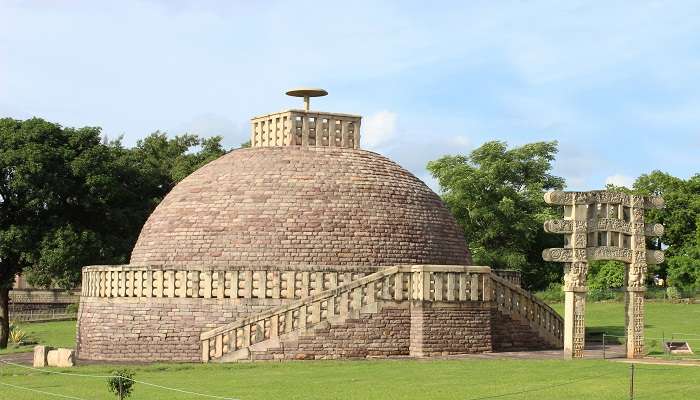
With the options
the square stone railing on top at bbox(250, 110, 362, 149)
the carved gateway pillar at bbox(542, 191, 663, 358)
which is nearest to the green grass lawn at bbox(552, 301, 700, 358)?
the carved gateway pillar at bbox(542, 191, 663, 358)

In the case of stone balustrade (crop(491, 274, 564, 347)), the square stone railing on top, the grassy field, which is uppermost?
the square stone railing on top

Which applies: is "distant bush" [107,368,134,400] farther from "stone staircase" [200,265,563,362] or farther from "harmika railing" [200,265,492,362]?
"harmika railing" [200,265,492,362]

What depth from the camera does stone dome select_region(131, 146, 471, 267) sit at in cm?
2656

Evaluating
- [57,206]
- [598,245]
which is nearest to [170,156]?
[57,206]

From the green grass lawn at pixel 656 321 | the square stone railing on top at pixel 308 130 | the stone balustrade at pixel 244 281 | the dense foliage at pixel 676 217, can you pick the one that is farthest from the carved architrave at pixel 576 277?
the dense foliage at pixel 676 217

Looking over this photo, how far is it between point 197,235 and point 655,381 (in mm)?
13481

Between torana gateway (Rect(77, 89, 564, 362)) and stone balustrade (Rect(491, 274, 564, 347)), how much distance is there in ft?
0.14

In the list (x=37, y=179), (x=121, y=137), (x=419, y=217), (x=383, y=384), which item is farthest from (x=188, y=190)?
(x=121, y=137)

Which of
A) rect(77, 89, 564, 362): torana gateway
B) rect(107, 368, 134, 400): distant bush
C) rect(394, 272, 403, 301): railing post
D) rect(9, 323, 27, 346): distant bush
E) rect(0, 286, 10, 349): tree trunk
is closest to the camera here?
rect(107, 368, 134, 400): distant bush

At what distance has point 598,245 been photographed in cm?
2306

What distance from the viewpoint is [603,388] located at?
54.3 ft

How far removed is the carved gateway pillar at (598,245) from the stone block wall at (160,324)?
703 centimetres

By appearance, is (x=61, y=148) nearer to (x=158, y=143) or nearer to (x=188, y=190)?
(x=188, y=190)

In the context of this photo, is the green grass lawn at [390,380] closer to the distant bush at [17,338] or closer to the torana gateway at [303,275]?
the torana gateway at [303,275]
